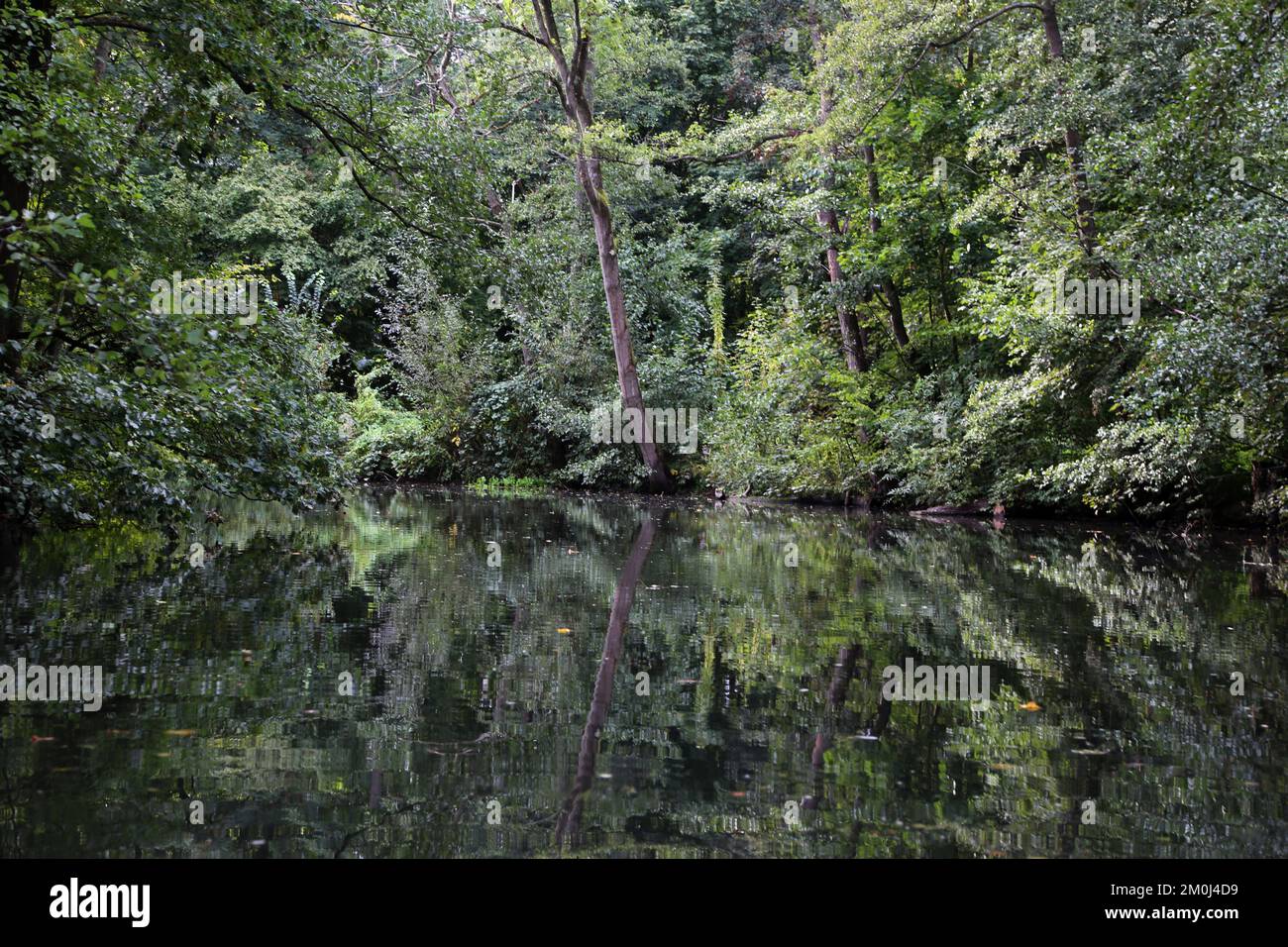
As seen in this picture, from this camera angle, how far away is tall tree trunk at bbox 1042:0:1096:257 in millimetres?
13977

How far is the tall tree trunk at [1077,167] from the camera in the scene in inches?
550

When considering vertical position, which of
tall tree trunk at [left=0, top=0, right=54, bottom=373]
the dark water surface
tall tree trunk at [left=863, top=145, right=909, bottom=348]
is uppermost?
tall tree trunk at [left=863, top=145, right=909, bottom=348]

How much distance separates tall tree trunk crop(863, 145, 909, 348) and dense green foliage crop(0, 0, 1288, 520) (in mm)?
109

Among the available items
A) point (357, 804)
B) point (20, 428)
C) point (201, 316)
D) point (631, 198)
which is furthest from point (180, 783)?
point (631, 198)

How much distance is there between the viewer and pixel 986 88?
624 inches

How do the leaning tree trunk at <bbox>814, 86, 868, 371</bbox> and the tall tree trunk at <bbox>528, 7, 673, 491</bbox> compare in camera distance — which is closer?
the tall tree trunk at <bbox>528, 7, 673, 491</bbox>

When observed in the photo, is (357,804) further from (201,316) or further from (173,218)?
(173,218)

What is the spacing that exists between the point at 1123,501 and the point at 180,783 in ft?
Result: 50.0

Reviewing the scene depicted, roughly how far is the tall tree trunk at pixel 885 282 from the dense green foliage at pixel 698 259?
11 cm

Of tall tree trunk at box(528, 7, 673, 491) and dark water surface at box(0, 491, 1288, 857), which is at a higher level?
tall tree trunk at box(528, 7, 673, 491)

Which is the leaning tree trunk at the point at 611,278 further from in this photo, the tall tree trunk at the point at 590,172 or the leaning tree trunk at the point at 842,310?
the leaning tree trunk at the point at 842,310

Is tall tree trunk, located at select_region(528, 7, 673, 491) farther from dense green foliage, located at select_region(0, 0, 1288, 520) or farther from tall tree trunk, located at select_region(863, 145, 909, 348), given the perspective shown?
tall tree trunk, located at select_region(863, 145, 909, 348)

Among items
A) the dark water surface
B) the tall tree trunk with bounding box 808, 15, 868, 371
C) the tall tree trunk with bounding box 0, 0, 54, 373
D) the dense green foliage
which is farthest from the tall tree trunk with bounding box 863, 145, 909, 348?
the tall tree trunk with bounding box 0, 0, 54, 373

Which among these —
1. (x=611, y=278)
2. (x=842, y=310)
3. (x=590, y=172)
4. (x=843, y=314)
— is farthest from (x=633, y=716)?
(x=843, y=314)
